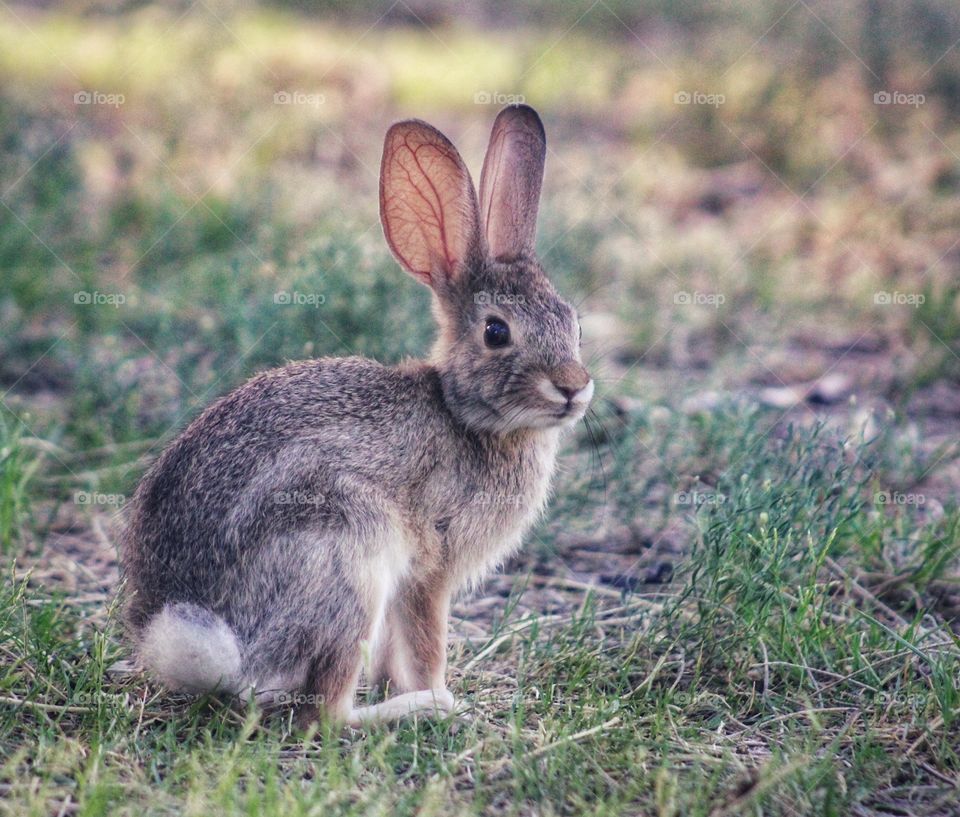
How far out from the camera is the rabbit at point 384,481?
3623 millimetres

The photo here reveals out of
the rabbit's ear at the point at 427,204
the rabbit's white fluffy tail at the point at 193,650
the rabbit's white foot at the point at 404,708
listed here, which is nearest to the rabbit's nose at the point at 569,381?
the rabbit's ear at the point at 427,204

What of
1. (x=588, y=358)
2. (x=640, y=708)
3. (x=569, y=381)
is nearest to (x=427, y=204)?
(x=569, y=381)

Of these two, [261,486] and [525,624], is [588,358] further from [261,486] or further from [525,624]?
[261,486]

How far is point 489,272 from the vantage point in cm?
434

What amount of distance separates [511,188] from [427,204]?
0.35 m

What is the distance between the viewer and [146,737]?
3.56 metres

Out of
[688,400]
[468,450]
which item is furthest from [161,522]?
[688,400]

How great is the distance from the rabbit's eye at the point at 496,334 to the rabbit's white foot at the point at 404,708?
3.86ft

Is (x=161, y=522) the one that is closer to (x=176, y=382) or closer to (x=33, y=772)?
(x=33, y=772)

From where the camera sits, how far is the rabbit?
3.62m

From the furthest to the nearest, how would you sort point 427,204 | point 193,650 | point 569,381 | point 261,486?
point 427,204 < point 569,381 < point 261,486 < point 193,650

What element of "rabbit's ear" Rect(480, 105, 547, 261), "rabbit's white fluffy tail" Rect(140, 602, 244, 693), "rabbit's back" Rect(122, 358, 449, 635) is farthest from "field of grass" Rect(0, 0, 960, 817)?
"rabbit's ear" Rect(480, 105, 547, 261)

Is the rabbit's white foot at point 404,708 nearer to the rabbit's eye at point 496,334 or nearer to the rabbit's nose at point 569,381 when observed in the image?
the rabbit's nose at point 569,381

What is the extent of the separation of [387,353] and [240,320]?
2.30 feet
